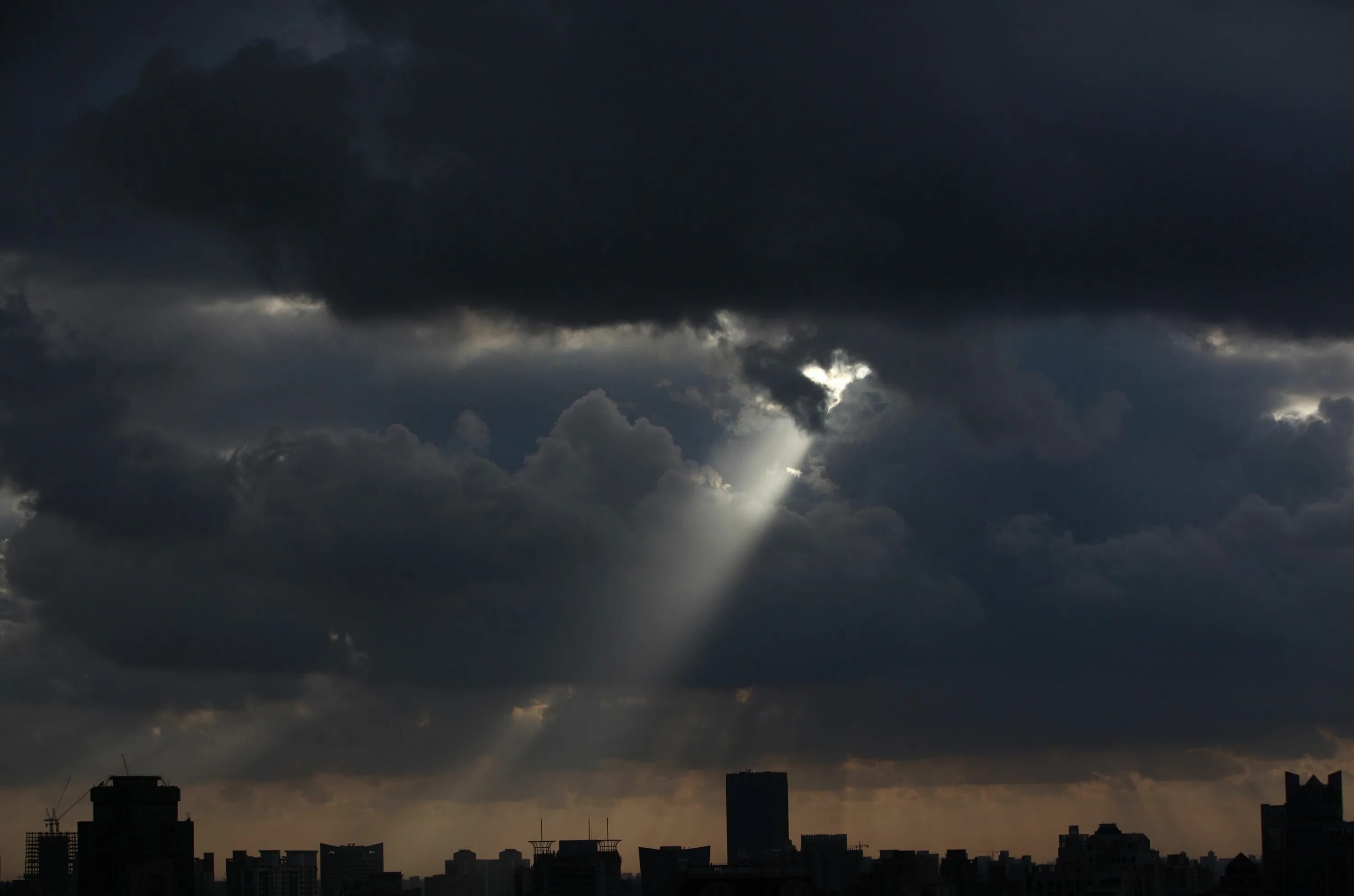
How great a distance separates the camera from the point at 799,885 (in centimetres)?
Result: 17938

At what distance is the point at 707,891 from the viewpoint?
176750 millimetres

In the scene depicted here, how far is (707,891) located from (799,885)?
8.92 m
